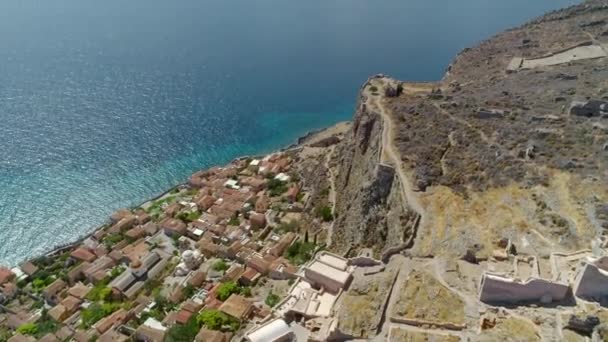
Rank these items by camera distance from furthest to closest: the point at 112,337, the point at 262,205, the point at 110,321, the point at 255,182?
the point at 255,182
the point at 262,205
the point at 110,321
the point at 112,337

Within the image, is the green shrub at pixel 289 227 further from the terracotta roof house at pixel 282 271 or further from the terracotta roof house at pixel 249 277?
the terracotta roof house at pixel 249 277

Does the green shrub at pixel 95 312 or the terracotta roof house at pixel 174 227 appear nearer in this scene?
the green shrub at pixel 95 312

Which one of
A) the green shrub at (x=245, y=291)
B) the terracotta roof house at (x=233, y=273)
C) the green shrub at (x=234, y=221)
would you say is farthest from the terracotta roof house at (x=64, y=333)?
the green shrub at (x=234, y=221)

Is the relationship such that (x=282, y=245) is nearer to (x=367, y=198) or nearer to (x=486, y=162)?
(x=367, y=198)

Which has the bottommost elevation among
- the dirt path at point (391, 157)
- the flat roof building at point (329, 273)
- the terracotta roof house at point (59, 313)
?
the terracotta roof house at point (59, 313)

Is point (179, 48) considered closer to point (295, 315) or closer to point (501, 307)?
point (295, 315)

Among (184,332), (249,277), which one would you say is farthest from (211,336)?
(249,277)
